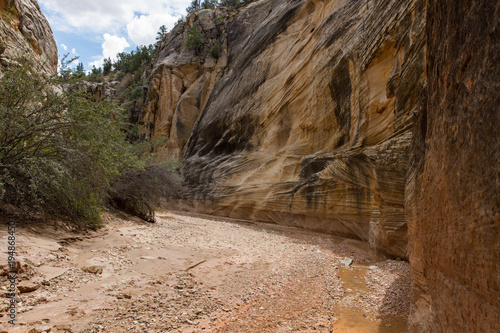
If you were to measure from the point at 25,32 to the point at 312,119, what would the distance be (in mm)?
11168

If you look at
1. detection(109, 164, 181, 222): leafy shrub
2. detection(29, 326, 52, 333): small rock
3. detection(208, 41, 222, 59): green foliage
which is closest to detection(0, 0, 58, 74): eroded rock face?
detection(109, 164, 181, 222): leafy shrub

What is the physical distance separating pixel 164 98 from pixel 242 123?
1314 cm

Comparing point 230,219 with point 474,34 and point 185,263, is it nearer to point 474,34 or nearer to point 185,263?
point 185,263

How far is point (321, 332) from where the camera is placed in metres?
3.67

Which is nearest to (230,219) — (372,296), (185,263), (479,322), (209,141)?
(209,141)

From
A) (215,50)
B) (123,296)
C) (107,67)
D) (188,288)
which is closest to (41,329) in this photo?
(123,296)

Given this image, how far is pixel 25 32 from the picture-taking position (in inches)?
420

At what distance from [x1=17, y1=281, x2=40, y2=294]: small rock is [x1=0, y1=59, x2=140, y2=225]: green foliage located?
2.15 meters

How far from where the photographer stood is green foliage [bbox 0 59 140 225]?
577 cm

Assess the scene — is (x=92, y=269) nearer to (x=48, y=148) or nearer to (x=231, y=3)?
(x=48, y=148)

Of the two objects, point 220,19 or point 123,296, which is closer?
point 123,296

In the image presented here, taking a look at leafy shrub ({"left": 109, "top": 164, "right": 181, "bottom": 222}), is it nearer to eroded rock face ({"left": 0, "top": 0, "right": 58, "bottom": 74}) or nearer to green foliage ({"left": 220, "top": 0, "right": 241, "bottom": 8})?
eroded rock face ({"left": 0, "top": 0, "right": 58, "bottom": 74})

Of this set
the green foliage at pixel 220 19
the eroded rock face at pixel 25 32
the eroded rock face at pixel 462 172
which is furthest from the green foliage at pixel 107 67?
the eroded rock face at pixel 462 172

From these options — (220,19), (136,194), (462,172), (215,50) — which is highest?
(220,19)
